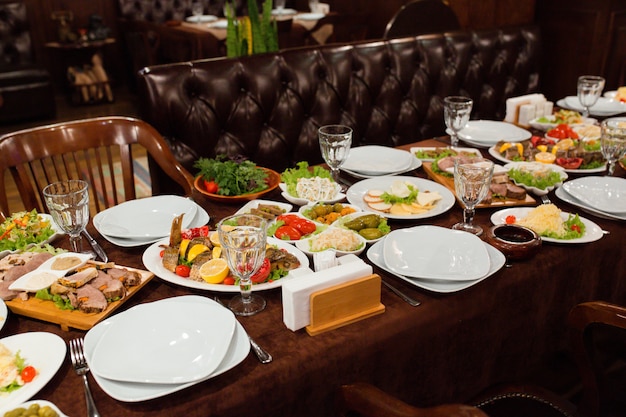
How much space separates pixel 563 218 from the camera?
1.51 m

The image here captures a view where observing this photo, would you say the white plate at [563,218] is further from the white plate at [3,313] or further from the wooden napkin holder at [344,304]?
the white plate at [3,313]

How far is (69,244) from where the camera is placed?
1.43 metres

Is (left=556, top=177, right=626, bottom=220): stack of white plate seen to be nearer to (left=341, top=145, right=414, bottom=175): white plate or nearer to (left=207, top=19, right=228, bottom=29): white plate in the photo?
(left=341, top=145, right=414, bottom=175): white plate

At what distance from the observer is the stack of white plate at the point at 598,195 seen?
1554 millimetres

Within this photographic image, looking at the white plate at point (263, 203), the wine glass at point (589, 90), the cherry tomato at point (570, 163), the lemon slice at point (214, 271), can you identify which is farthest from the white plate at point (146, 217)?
the wine glass at point (589, 90)

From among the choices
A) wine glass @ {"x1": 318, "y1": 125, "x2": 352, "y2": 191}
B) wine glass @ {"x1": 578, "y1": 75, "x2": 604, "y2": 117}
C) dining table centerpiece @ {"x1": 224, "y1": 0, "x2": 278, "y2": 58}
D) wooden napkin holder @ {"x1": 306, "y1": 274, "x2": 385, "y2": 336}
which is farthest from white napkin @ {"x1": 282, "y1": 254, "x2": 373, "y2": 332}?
dining table centerpiece @ {"x1": 224, "y1": 0, "x2": 278, "y2": 58}

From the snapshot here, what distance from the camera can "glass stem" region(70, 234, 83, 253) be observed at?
1358 millimetres

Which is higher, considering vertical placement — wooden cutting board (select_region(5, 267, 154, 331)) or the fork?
wooden cutting board (select_region(5, 267, 154, 331))

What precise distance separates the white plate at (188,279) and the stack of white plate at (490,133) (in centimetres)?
111

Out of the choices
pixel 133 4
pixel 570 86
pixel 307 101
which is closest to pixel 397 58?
pixel 307 101

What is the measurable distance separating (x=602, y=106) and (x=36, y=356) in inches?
100.0

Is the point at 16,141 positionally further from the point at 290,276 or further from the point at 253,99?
the point at 290,276

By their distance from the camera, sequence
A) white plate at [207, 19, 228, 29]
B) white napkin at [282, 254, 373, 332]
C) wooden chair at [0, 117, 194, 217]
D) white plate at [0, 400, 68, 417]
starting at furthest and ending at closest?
white plate at [207, 19, 228, 29] < wooden chair at [0, 117, 194, 217] < white napkin at [282, 254, 373, 332] < white plate at [0, 400, 68, 417]

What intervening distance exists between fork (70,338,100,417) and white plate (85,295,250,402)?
0.01m
